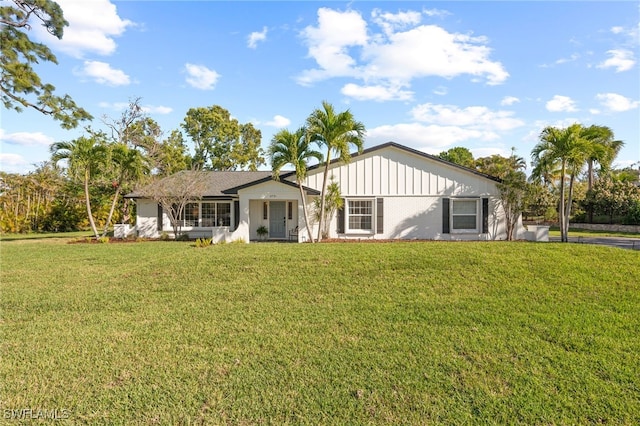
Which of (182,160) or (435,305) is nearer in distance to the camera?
(435,305)

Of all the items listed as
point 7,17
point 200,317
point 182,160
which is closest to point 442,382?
point 200,317

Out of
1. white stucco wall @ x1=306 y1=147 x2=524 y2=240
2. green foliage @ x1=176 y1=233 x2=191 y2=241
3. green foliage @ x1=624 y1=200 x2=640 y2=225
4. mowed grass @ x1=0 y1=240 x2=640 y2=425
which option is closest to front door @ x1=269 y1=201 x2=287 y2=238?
white stucco wall @ x1=306 y1=147 x2=524 y2=240

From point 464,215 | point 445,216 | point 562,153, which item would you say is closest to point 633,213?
point 562,153

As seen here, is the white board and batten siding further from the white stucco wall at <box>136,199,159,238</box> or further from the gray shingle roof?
the white stucco wall at <box>136,199,159,238</box>

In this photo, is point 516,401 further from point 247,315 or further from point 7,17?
point 7,17

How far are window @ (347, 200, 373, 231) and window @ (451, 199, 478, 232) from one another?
13.1ft

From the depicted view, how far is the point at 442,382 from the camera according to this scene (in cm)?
410

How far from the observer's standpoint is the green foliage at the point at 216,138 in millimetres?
41375

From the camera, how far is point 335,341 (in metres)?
5.13

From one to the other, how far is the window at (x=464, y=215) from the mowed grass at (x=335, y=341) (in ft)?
25.9

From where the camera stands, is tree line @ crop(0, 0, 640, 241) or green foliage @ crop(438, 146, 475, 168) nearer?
tree line @ crop(0, 0, 640, 241)

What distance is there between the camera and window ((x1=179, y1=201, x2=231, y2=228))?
1961cm

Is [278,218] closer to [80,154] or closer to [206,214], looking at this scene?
[206,214]

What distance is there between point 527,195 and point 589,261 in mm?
7965
